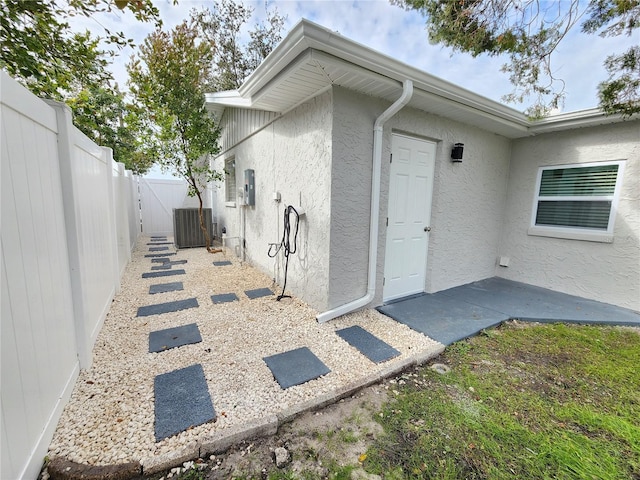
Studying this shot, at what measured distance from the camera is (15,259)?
4.61ft

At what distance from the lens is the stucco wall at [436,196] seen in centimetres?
329

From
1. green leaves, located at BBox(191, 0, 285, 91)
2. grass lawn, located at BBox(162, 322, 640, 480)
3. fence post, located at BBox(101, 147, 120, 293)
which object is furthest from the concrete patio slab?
green leaves, located at BBox(191, 0, 285, 91)

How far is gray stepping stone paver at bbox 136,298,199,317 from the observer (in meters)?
3.59

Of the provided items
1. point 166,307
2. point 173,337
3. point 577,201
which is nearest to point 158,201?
point 166,307

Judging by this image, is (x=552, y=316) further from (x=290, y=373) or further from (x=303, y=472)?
(x=303, y=472)

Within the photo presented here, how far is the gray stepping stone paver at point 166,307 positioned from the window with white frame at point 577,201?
6147mm

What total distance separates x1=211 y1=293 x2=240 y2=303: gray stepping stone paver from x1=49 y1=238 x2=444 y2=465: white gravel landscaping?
0.27 ft

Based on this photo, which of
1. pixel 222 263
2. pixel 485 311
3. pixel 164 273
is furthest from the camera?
pixel 222 263

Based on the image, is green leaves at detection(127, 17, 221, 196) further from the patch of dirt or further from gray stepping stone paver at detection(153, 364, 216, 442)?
the patch of dirt

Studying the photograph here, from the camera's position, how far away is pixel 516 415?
2.09 metres

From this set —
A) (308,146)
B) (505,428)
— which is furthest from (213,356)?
(308,146)

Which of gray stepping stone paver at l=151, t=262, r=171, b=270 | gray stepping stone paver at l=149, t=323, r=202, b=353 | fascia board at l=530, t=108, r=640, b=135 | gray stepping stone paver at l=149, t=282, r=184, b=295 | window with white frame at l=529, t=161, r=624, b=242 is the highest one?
fascia board at l=530, t=108, r=640, b=135

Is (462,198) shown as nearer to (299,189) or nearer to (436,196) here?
(436,196)

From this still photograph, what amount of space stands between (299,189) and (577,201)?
4749 millimetres
